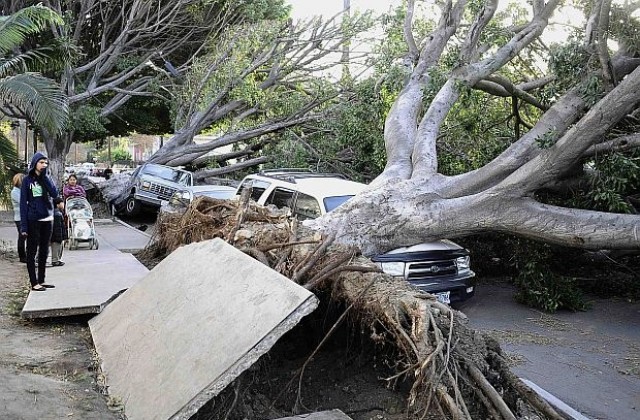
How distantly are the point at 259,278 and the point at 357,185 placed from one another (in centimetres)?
573

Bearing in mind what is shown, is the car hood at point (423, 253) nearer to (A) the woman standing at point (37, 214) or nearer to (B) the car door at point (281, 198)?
(B) the car door at point (281, 198)

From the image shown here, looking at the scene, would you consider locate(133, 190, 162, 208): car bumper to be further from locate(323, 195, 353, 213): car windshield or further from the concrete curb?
the concrete curb

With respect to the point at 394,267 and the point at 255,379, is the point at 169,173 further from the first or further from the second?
the point at 255,379

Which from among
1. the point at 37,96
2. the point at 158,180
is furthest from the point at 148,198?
the point at 37,96

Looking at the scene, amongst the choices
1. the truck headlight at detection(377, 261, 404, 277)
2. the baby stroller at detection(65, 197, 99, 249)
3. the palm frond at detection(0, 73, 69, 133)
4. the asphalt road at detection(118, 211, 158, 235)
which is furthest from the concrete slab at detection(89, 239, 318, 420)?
the asphalt road at detection(118, 211, 158, 235)

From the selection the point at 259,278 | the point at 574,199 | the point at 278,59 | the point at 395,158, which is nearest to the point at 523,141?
the point at 574,199

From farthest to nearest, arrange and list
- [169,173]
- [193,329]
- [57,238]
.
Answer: [169,173], [57,238], [193,329]

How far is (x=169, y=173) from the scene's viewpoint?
21.5 metres

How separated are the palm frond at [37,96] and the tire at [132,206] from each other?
343 inches

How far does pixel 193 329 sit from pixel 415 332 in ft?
5.97

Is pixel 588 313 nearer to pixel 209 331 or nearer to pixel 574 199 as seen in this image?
pixel 574 199

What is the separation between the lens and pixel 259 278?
18.7 ft

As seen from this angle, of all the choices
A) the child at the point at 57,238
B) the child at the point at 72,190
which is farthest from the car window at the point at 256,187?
the child at the point at 72,190

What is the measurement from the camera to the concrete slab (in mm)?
4660
